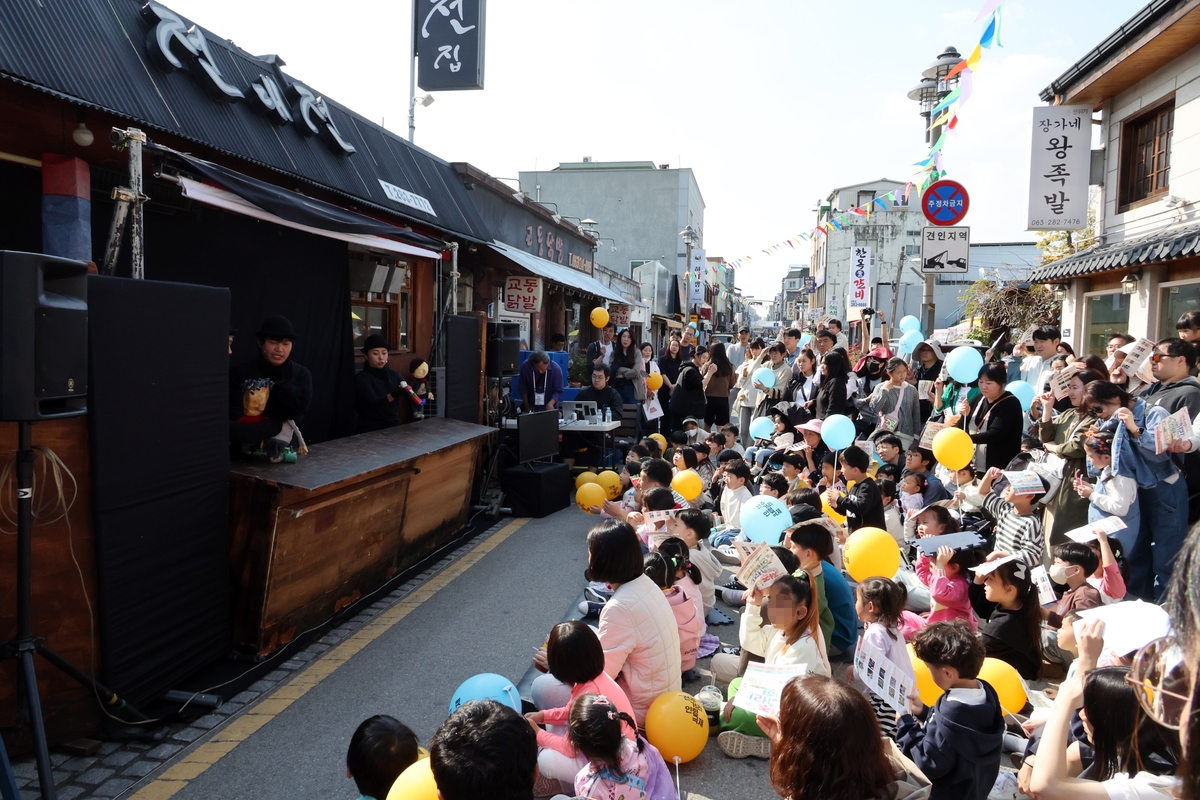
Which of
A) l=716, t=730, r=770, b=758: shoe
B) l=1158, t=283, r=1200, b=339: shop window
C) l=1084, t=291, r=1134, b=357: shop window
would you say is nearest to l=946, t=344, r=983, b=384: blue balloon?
l=1158, t=283, r=1200, b=339: shop window

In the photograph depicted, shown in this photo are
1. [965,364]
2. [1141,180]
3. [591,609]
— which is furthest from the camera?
[1141,180]

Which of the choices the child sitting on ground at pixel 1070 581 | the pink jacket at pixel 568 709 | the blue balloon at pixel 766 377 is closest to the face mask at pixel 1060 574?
the child sitting on ground at pixel 1070 581

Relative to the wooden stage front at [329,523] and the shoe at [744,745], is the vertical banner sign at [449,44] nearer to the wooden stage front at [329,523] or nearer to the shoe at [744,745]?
the wooden stage front at [329,523]

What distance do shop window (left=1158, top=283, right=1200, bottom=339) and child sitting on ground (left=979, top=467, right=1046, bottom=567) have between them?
222 inches

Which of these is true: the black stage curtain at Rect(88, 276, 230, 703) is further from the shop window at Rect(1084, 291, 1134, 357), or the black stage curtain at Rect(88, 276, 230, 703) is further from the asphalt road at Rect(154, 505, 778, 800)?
the shop window at Rect(1084, 291, 1134, 357)

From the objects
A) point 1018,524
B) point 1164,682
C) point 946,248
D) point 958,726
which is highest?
point 946,248

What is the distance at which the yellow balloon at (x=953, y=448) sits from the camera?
6203 mm

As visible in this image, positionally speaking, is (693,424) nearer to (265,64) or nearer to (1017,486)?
(1017,486)

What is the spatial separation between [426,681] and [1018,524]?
4.27 m

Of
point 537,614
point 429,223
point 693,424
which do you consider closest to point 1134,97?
point 693,424

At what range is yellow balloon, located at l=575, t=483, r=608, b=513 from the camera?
29.6 feet

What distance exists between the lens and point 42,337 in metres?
3.19

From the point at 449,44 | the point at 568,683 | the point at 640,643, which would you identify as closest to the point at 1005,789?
the point at 640,643

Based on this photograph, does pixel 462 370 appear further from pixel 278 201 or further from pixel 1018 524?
pixel 1018 524
